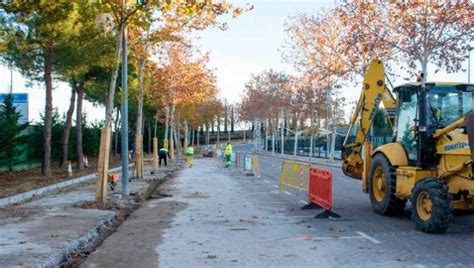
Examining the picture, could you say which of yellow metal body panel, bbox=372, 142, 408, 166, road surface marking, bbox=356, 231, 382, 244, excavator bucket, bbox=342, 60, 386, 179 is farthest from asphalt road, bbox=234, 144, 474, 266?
excavator bucket, bbox=342, 60, 386, 179

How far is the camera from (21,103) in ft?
91.4

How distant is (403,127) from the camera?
13.3m

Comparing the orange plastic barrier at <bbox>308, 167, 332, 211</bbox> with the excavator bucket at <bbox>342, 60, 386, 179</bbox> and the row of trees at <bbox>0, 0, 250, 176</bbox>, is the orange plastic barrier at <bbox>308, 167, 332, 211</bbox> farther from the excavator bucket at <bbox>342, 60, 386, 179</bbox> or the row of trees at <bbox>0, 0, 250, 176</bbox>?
the row of trees at <bbox>0, 0, 250, 176</bbox>

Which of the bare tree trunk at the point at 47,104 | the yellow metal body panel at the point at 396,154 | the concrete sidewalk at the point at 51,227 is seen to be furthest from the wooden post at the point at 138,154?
the yellow metal body panel at the point at 396,154

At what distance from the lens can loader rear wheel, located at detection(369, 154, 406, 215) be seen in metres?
13.0

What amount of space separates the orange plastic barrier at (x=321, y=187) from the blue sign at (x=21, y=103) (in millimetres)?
16735

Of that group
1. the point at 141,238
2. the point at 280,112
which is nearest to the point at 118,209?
the point at 141,238

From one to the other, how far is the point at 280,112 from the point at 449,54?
166 feet

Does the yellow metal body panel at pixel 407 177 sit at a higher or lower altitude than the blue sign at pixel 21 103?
lower

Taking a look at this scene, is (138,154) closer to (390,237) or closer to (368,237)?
(368,237)

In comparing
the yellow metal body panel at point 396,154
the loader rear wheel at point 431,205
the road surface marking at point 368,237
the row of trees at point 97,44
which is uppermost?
the row of trees at point 97,44

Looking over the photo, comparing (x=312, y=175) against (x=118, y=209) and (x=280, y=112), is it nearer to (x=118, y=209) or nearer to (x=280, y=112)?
(x=118, y=209)

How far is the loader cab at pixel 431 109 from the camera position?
38.7 feet

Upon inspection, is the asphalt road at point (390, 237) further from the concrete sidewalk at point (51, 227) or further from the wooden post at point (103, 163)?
the wooden post at point (103, 163)
